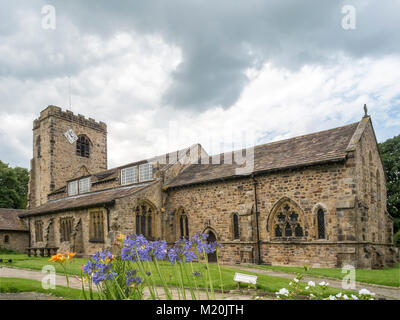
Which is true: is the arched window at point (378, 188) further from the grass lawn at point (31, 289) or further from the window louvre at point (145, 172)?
the grass lawn at point (31, 289)

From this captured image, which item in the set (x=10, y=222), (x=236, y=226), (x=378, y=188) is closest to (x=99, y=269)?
(x=236, y=226)

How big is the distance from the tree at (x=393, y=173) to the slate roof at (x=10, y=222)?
3705 cm

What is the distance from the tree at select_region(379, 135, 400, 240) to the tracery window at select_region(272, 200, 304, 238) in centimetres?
1972

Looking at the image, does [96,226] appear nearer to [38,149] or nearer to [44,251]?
[44,251]

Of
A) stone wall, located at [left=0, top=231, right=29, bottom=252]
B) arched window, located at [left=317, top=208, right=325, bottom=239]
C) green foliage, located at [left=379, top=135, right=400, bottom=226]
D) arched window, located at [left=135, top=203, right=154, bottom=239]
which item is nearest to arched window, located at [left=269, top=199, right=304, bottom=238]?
arched window, located at [left=317, top=208, right=325, bottom=239]

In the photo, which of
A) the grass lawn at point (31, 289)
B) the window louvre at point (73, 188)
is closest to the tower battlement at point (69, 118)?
the window louvre at point (73, 188)

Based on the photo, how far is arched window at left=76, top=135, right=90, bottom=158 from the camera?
40.5 metres

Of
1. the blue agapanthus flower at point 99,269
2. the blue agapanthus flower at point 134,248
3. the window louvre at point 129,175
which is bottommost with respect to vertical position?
the blue agapanthus flower at point 99,269

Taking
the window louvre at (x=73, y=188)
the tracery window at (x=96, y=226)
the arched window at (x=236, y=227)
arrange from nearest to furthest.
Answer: the arched window at (x=236, y=227) → the tracery window at (x=96, y=226) → the window louvre at (x=73, y=188)

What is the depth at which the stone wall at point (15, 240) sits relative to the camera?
33.8m

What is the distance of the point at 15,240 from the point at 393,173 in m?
40.2

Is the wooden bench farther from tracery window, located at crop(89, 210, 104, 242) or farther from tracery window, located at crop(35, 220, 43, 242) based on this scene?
tracery window, located at crop(89, 210, 104, 242)

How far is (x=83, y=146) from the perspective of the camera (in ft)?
135

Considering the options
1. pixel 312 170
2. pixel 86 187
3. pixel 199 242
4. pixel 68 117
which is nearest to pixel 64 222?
pixel 86 187
